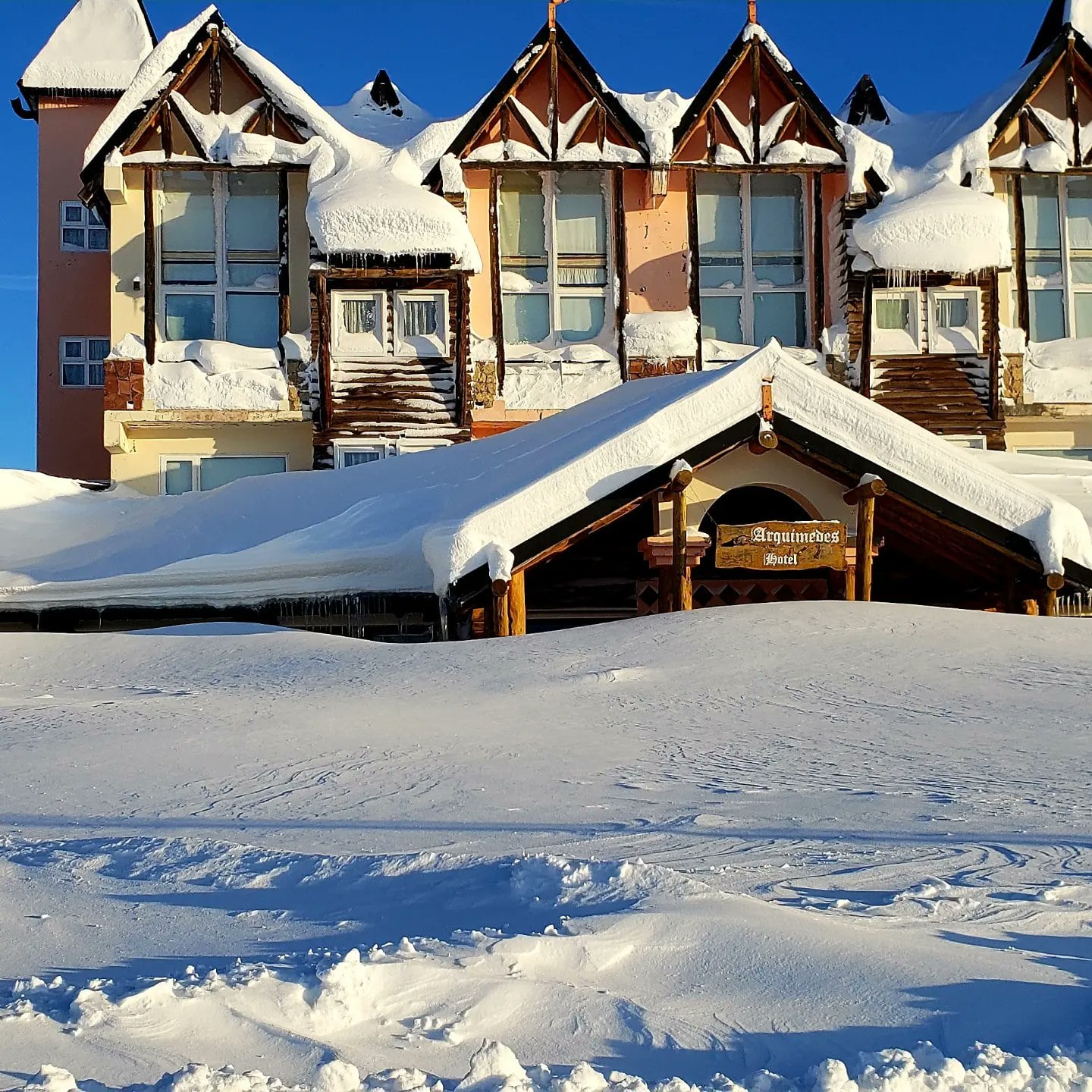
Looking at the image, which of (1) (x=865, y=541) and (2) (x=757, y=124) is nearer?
(1) (x=865, y=541)

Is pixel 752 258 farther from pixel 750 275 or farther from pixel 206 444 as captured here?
pixel 206 444

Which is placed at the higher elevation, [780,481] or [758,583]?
[780,481]

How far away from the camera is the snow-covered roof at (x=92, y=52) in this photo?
22.0m

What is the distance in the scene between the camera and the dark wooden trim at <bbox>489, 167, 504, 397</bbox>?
706 inches

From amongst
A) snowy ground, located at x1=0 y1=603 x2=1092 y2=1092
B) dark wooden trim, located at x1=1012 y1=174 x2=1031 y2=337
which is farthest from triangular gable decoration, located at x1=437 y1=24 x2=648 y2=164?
snowy ground, located at x1=0 y1=603 x2=1092 y2=1092

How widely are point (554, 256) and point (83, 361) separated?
8.34 metres

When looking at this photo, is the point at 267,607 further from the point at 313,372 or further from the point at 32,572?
the point at 313,372

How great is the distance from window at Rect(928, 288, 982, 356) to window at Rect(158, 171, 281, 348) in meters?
8.74

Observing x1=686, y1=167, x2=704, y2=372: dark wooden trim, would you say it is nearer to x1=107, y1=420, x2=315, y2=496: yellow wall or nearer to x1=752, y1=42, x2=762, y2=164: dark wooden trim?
x1=752, y1=42, x2=762, y2=164: dark wooden trim

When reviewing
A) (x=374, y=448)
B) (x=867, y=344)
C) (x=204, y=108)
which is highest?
(x=204, y=108)

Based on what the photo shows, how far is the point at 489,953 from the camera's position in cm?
350

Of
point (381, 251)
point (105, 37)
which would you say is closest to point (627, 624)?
point (381, 251)

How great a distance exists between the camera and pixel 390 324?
17.6 meters

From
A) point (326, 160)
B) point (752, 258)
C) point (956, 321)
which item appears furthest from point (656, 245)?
point (326, 160)
